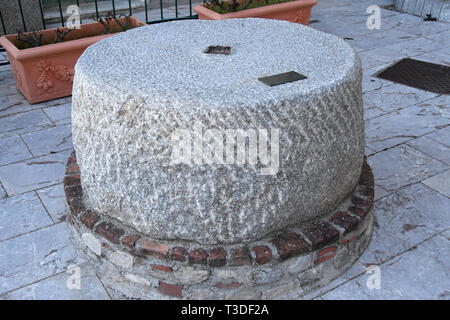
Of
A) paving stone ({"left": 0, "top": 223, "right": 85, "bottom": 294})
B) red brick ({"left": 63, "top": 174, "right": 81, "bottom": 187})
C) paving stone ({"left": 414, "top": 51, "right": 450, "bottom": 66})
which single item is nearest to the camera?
paving stone ({"left": 0, "top": 223, "right": 85, "bottom": 294})

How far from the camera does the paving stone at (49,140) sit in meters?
3.61

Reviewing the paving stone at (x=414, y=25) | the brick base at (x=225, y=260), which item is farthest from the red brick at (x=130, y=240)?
the paving stone at (x=414, y=25)

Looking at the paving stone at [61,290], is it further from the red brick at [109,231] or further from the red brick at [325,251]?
the red brick at [325,251]

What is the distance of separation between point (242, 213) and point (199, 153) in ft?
1.14

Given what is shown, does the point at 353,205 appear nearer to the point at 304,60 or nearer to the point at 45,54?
the point at 304,60

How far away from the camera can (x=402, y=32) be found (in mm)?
6012

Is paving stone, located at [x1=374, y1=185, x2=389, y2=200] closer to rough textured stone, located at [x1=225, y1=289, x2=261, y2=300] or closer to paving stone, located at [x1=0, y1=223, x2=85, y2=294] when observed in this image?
rough textured stone, located at [x1=225, y1=289, x2=261, y2=300]

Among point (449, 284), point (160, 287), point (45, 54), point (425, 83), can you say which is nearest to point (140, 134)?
point (160, 287)

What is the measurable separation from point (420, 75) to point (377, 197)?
2.25 metres

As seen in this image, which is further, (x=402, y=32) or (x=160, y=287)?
(x=402, y=32)

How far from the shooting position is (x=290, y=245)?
2.22 meters

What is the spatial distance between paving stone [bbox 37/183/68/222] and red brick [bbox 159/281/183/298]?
924 millimetres

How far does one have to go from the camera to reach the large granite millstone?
204cm

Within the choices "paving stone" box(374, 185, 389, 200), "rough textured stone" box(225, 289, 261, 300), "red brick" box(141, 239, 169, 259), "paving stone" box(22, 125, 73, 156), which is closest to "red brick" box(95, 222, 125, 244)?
"red brick" box(141, 239, 169, 259)
